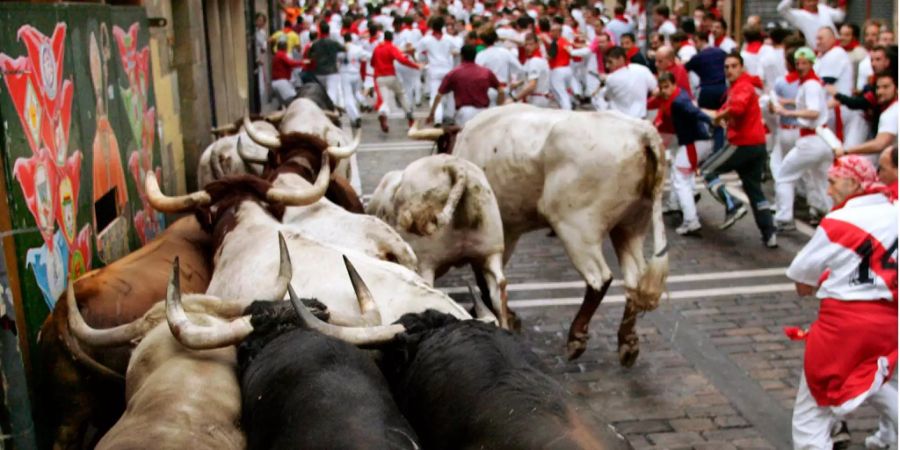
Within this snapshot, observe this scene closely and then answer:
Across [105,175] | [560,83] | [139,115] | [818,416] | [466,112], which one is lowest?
[818,416]

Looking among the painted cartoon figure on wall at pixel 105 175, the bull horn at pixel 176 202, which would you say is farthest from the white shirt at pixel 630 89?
the bull horn at pixel 176 202

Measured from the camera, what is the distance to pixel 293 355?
4051 mm

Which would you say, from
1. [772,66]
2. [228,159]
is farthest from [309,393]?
[772,66]

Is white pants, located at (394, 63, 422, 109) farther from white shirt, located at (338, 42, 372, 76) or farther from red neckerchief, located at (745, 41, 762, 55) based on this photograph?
Result: red neckerchief, located at (745, 41, 762, 55)

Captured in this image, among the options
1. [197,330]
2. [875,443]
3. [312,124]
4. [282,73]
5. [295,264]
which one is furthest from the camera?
[282,73]

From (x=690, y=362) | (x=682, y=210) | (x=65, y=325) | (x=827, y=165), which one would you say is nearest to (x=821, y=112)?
(x=827, y=165)

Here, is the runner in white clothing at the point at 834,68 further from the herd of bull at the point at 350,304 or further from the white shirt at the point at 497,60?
the herd of bull at the point at 350,304

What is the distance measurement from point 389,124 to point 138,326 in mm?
17554

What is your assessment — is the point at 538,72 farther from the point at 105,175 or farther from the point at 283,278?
the point at 283,278

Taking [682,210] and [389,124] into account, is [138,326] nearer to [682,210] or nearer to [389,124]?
[682,210]

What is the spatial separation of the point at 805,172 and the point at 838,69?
232 centimetres

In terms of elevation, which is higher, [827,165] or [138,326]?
[138,326]

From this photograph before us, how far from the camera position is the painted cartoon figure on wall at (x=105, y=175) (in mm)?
7191

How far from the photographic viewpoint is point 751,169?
1206 centimetres
